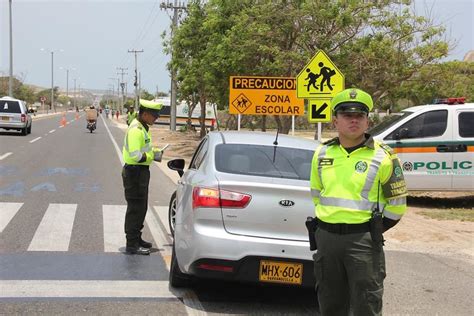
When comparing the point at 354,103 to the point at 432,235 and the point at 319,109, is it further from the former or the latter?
the point at 319,109

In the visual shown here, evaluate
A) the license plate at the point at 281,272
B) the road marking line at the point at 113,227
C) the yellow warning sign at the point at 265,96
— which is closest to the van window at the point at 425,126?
the yellow warning sign at the point at 265,96

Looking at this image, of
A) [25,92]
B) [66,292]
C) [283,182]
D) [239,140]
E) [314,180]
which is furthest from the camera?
[25,92]

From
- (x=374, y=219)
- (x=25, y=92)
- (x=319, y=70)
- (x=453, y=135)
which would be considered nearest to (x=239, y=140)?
(x=374, y=219)

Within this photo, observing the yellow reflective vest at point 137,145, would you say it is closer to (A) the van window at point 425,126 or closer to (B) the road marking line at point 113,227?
(B) the road marking line at point 113,227

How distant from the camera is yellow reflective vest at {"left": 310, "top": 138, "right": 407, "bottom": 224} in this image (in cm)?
331

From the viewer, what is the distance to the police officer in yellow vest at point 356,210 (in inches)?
129

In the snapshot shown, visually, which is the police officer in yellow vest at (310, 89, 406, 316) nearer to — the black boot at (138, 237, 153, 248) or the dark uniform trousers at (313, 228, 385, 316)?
the dark uniform trousers at (313, 228, 385, 316)

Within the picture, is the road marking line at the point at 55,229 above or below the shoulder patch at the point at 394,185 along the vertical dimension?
below

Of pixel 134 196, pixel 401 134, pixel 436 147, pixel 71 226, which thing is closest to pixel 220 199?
pixel 134 196

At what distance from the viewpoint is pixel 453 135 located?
11.2 metres

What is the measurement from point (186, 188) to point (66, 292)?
152 cm

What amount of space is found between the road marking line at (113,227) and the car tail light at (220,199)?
2576 mm

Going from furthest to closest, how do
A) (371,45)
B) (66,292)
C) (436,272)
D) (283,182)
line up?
(371,45) < (436,272) < (66,292) < (283,182)

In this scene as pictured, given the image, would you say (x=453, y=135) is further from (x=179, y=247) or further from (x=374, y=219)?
(x=374, y=219)
